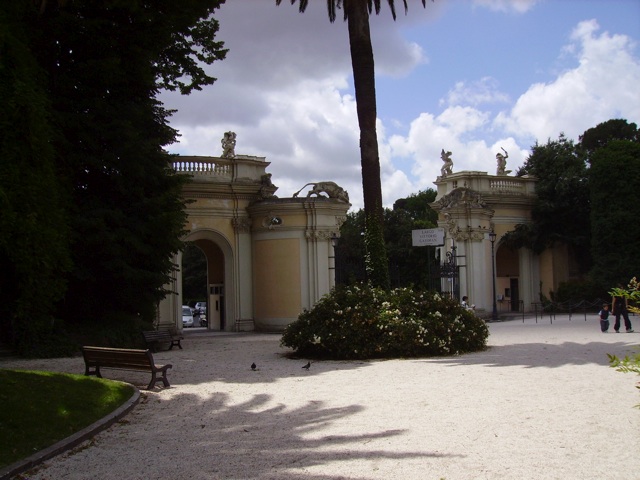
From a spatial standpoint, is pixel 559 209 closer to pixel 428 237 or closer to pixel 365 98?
pixel 428 237

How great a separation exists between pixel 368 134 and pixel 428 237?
37.7 feet

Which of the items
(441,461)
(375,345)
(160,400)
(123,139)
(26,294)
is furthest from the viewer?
(123,139)

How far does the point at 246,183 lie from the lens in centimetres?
3014

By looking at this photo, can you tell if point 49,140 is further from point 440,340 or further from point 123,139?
point 440,340

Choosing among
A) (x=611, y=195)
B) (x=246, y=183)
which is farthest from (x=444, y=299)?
(x=611, y=195)

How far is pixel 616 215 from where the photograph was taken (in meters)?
34.4

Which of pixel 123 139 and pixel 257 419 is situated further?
pixel 123 139

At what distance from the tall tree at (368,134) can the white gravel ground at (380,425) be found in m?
5.04

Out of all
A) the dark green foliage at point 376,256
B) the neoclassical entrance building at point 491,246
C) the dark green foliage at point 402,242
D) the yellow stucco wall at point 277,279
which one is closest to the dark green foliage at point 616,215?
the neoclassical entrance building at point 491,246

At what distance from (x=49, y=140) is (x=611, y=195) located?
1108 inches

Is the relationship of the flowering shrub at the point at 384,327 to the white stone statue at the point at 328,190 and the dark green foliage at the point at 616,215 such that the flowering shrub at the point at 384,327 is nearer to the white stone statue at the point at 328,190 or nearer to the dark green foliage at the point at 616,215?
the white stone statue at the point at 328,190

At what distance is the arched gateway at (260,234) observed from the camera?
96.6ft

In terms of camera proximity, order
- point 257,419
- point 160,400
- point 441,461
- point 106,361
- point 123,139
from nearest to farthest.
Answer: point 441,461 → point 257,419 → point 160,400 → point 106,361 → point 123,139

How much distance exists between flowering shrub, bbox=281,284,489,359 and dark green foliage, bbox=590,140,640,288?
19387 mm
